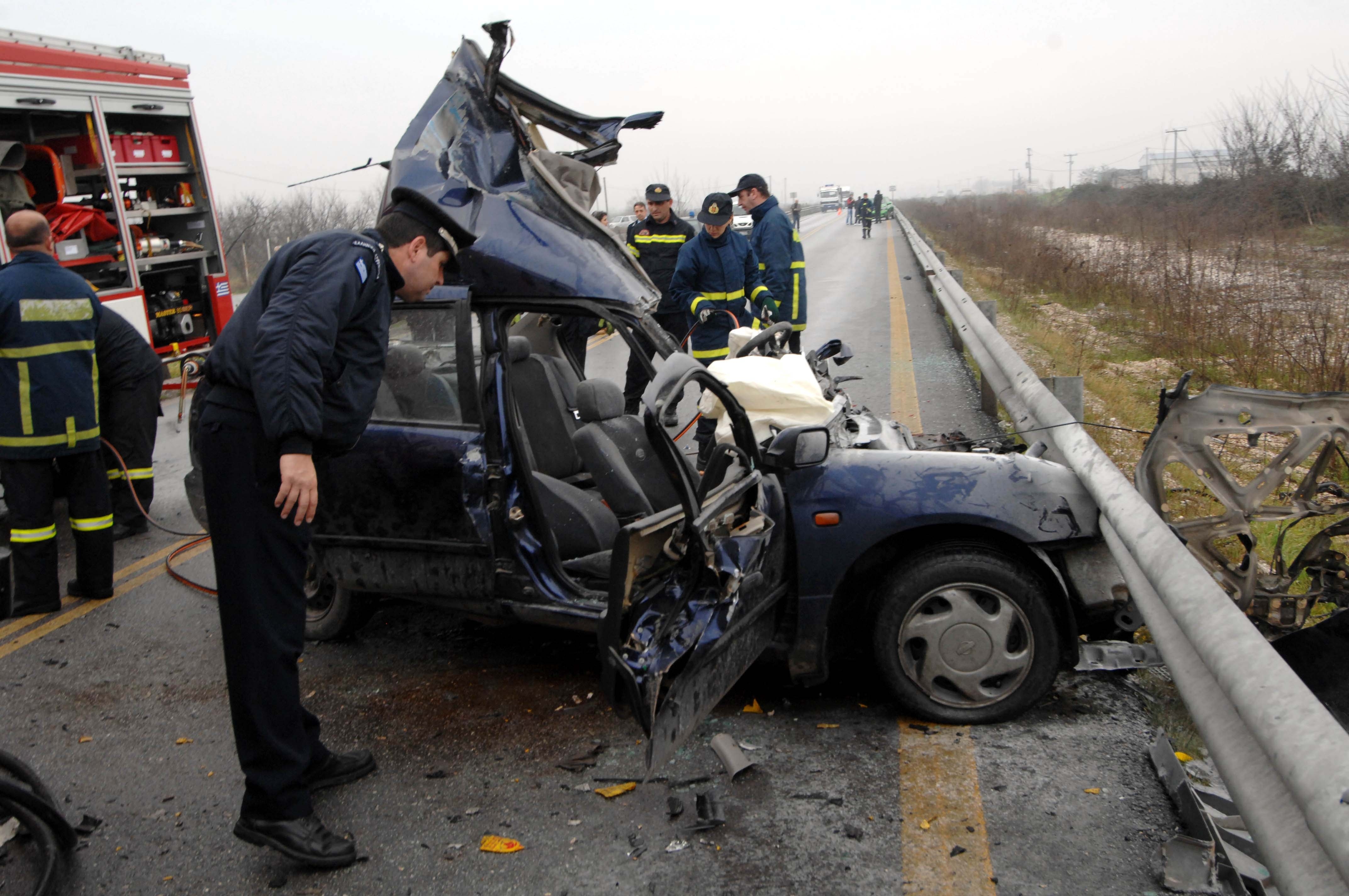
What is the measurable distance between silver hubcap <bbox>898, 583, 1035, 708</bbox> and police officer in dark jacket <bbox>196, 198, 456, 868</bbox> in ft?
6.28

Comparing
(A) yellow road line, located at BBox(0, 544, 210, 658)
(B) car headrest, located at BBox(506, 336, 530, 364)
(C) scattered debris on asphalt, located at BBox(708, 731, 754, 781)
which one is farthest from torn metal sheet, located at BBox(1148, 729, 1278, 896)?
(A) yellow road line, located at BBox(0, 544, 210, 658)

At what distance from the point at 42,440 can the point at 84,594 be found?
851 mm

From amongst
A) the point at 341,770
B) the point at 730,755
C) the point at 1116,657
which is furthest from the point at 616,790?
the point at 1116,657

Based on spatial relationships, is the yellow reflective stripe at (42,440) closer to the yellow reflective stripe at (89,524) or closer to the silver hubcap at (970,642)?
the yellow reflective stripe at (89,524)

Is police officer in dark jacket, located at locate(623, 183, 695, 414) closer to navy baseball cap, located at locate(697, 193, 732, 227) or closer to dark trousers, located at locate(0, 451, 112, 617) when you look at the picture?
navy baseball cap, located at locate(697, 193, 732, 227)

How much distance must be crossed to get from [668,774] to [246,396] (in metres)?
1.77

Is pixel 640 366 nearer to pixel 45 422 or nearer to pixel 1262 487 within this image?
pixel 45 422

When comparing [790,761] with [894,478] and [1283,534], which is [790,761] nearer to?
[894,478]

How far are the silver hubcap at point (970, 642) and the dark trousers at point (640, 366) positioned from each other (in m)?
3.01

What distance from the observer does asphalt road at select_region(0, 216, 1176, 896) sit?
274 centimetres

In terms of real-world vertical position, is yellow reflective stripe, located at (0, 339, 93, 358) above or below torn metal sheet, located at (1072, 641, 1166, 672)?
above

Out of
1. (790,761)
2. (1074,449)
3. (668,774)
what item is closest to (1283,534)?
(1074,449)

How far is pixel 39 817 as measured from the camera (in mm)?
2725

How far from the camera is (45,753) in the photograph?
3570 mm
